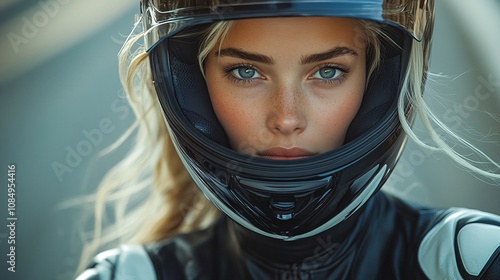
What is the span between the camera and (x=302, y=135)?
3.51 ft

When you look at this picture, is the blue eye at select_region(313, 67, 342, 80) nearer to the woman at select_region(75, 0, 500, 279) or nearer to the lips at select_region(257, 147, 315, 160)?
the woman at select_region(75, 0, 500, 279)

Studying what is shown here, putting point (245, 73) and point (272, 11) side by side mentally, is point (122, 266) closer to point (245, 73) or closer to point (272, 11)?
point (245, 73)

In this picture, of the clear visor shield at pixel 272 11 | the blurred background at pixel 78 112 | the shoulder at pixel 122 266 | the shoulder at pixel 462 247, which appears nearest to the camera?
the clear visor shield at pixel 272 11

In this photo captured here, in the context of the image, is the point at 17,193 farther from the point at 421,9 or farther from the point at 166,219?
the point at 421,9

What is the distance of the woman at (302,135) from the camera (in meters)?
1.04

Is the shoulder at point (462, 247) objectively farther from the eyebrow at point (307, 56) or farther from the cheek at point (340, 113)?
the eyebrow at point (307, 56)

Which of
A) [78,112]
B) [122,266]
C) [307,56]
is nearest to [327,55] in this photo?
[307,56]

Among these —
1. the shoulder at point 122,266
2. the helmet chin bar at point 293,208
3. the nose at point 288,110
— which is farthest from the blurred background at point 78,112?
the nose at point 288,110

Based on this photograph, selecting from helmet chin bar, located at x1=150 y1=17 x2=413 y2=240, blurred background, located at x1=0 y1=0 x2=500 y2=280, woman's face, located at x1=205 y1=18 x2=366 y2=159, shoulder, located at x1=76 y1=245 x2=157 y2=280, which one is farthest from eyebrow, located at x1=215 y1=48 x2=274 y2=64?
blurred background, located at x1=0 y1=0 x2=500 y2=280

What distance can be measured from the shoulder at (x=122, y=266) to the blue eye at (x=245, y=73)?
1.25ft

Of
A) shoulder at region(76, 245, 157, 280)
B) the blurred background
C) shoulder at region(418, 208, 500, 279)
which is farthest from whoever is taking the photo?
the blurred background

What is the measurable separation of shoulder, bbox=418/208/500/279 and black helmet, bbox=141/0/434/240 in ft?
0.45

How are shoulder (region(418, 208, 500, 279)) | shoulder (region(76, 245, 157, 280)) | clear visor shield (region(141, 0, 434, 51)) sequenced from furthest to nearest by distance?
shoulder (region(76, 245, 157, 280))
shoulder (region(418, 208, 500, 279))
clear visor shield (region(141, 0, 434, 51))

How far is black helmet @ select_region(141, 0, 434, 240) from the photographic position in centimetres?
105
